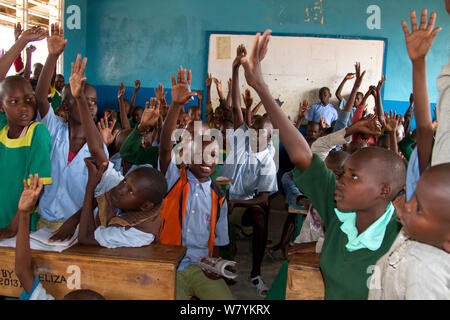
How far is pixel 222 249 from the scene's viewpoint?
10.4 ft

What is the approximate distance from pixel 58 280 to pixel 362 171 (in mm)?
1252

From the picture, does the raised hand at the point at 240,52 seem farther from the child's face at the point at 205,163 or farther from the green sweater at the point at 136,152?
the green sweater at the point at 136,152

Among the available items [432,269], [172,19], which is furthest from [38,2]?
[432,269]

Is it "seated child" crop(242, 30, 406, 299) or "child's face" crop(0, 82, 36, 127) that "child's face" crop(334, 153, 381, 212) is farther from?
"child's face" crop(0, 82, 36, 127)

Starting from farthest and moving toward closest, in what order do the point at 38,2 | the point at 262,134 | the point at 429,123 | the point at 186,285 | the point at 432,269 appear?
1. the point at 38,2
2. the point at 262,134
3. the point at 186,285
4. the point at 429,123
5. the point at 432,269

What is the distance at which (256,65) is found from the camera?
1418 mm

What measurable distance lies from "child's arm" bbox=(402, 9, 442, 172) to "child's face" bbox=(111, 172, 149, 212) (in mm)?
1210

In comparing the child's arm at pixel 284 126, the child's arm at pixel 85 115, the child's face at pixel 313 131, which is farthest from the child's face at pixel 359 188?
the child's face at pixel 313 131

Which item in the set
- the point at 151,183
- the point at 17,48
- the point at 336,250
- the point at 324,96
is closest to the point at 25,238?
the point at 151,183

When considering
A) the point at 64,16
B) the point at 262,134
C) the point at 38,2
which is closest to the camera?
the point at 262,134

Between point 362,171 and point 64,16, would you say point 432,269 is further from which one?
point 64,16

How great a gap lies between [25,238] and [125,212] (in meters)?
0.46

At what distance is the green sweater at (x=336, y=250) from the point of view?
1281 millimetres

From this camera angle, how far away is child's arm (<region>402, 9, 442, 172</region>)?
143 cm
